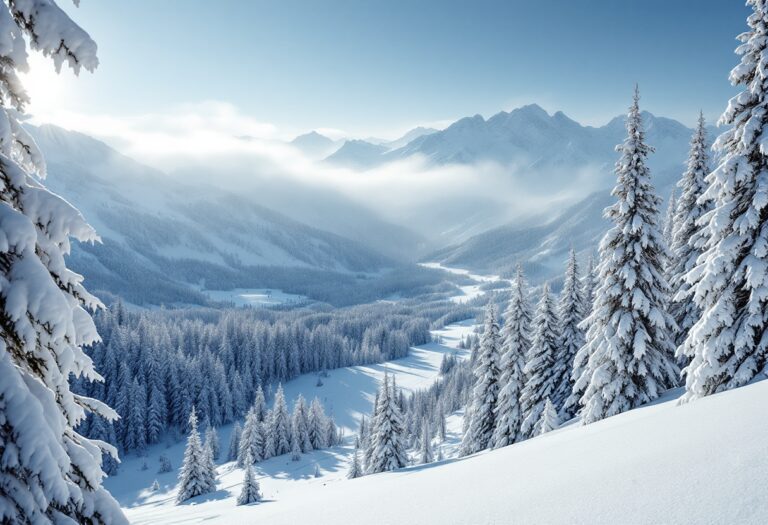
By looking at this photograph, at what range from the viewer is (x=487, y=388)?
32438 mm

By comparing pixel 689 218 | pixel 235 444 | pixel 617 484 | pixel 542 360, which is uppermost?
pixel 689 218

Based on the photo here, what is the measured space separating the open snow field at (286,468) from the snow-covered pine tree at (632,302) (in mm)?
12271

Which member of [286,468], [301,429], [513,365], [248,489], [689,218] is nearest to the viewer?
[689,218]

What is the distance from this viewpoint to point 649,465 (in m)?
6.73

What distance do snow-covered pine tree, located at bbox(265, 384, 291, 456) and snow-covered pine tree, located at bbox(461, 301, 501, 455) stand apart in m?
38.1

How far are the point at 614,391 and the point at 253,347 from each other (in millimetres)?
101084

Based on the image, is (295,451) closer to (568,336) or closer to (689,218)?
(568,336)

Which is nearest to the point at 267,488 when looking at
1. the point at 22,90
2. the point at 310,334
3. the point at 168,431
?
the point at 168,431

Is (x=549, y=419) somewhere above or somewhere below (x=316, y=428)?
above

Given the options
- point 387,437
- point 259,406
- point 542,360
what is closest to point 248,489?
point 387,437

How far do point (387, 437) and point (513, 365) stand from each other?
1095 cm

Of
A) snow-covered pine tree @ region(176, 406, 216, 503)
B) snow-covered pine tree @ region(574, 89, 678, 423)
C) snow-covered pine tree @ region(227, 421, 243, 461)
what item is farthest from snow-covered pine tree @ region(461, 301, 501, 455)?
snow-covered pine tree @ region(227, 421, 243, 461)

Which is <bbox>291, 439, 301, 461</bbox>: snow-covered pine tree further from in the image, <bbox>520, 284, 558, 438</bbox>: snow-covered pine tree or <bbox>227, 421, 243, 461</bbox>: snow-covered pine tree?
<bbox>520, 284, 558, 438</bbox>: snow-covered pine tree

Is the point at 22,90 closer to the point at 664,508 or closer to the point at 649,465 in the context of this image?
the point at 664,508
